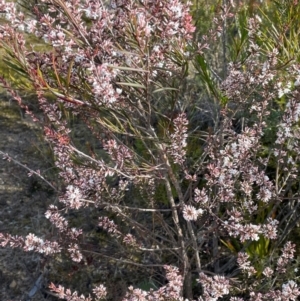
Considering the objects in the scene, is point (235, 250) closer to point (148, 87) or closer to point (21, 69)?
point (148, 87)

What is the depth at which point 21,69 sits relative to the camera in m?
1.66

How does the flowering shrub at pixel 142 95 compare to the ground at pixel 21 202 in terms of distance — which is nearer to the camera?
the flowering shrub at pixel 142 95

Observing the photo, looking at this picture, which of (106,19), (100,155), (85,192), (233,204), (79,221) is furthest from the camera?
(100,155)

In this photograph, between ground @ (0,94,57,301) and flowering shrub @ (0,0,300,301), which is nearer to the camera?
flowering shrub @ (0,0,300,301)

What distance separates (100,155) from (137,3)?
204 centimetres

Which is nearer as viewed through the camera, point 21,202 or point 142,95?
point 142,95

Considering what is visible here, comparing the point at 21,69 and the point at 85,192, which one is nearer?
the point at 21,69

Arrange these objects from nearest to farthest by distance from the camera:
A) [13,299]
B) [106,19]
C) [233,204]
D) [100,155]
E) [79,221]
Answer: [106,19]
[233,204]
[13,299]
[79,221]
[100,155]

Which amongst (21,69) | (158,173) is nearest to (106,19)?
(21,69)

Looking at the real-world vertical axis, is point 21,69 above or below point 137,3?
below

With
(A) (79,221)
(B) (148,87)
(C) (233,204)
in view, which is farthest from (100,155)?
(B) (148,87)

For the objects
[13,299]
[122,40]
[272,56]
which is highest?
[272,56]

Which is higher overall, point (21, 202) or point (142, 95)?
point (142, 95)

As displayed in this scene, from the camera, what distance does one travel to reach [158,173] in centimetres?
218
